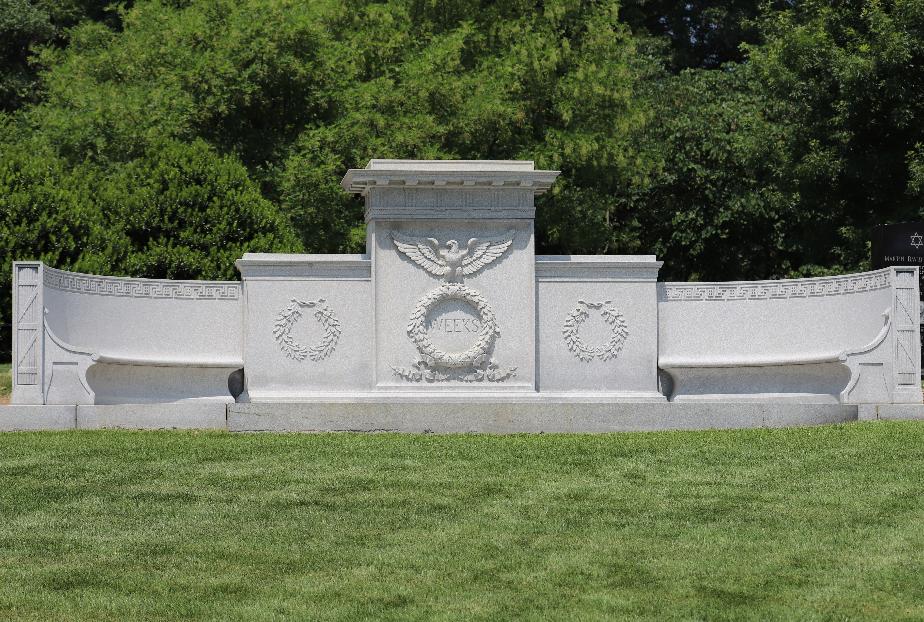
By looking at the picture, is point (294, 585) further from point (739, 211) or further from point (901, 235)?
point (739, 211)

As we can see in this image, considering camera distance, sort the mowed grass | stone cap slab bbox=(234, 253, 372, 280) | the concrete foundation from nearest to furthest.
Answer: the mowed grass, the concrete foundation, stone cap slab bbox=(234, 253, 372, 280)

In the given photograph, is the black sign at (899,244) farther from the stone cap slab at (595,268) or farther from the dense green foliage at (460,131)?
the dense green foliage at (460,131)

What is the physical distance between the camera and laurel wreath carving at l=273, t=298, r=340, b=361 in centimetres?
1653

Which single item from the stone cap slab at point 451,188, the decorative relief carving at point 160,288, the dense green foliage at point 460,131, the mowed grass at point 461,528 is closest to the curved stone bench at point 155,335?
the decorative relief carving at point 160,288

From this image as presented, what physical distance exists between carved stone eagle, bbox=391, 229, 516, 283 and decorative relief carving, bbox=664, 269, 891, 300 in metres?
2.53

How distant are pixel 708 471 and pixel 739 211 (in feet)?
66.2

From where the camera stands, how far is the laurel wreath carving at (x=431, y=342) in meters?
16.3

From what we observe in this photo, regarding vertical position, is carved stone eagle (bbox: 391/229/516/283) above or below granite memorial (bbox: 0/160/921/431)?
→ above

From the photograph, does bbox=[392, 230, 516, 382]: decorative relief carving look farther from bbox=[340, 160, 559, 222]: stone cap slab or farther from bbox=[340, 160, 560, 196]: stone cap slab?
bbox=[340, 160, 560, 196]: stone cap slab

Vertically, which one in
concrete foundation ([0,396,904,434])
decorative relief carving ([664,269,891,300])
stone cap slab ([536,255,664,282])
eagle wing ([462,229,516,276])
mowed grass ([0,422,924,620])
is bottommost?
concrete foundation ([0,396,904,434])

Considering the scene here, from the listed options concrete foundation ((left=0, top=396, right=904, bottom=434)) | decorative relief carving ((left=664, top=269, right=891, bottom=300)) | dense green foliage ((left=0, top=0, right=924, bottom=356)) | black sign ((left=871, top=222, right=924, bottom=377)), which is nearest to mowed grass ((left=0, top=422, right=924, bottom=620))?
concrete foundation ((left=0, top=396, right=904, bottom=434))

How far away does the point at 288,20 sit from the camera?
2684cm

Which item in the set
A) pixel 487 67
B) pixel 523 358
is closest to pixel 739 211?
pixel 487 67

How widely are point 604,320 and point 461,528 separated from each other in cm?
803
